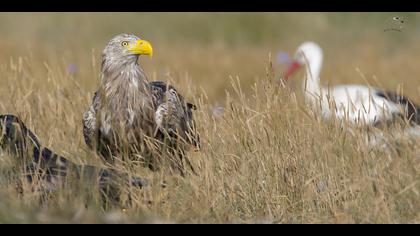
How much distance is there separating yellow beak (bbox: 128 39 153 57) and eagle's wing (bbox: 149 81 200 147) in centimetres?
33

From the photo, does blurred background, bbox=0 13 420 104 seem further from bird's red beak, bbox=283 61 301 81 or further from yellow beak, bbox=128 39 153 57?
yellow beak, bbox=128 39 153 57

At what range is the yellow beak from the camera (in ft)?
24.0

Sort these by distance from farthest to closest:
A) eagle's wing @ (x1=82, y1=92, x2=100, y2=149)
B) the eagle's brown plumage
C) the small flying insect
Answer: eagle's wing @ (x1=82, y1=92, x2=100, y2=149) < the eagle's brown plumage < the small flying insect

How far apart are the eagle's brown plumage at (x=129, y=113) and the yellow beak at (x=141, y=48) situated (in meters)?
0.01

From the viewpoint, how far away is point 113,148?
717cm

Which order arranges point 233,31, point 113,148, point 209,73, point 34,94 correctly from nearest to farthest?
point 113,148 → point 34,94 → point 209,73 → point 233,31

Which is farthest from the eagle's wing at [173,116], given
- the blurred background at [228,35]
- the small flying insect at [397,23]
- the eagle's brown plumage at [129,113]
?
the blurred background at [228,35]

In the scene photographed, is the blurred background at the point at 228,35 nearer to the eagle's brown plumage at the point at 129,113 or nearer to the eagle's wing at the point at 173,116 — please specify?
the eagle's wing at the point at 173,116

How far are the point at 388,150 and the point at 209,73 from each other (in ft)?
30.5

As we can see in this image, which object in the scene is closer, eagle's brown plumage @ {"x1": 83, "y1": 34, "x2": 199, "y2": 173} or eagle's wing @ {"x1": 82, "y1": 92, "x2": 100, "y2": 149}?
eagle's brown plumage @ {"x1": 83, "y1": 34, "x2": 199, "y2": 173}

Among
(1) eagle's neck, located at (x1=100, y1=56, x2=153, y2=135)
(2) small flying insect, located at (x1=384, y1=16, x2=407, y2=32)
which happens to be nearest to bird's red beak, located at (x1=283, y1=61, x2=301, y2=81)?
(2) small flying insect, located at (x1=384, y1=16, x2=407, y2=32)

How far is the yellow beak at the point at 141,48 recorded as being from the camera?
24.0ft

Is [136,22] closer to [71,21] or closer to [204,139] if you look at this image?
[71,21]

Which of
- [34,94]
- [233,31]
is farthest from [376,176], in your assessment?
[233,31]
